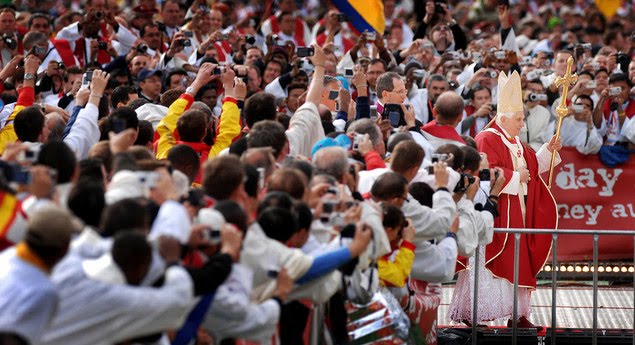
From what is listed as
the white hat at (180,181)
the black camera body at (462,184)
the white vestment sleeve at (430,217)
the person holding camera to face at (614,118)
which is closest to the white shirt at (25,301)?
the white hat at (180,181)

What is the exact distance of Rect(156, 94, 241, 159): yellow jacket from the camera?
870 cm

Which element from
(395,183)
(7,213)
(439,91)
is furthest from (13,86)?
(7,213)

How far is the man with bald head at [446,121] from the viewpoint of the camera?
996cm

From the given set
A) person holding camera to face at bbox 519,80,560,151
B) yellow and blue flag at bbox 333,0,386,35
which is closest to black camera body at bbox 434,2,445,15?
yellow and blue flag at bbox 333,0,386,35

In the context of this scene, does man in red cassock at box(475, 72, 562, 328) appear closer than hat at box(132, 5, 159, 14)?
Yes

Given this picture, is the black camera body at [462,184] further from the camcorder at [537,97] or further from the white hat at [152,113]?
the camcorder at [537,97]

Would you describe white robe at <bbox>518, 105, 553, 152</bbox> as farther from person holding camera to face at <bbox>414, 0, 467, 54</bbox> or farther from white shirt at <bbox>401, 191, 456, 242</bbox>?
white shirt at <bbox>401, 191, 456, 242</bbox>

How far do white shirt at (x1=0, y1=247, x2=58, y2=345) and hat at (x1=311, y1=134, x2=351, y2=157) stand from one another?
2987mm

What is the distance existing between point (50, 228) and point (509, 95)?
652cm

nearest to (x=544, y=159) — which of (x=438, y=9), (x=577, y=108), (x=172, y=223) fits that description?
(x=577, y=108)

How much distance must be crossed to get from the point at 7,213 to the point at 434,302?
3.52 m

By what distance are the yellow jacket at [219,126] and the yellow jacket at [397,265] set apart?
5.78 feet

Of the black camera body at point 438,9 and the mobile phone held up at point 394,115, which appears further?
the black camera body at point 438,9

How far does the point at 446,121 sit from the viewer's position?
396 inches
